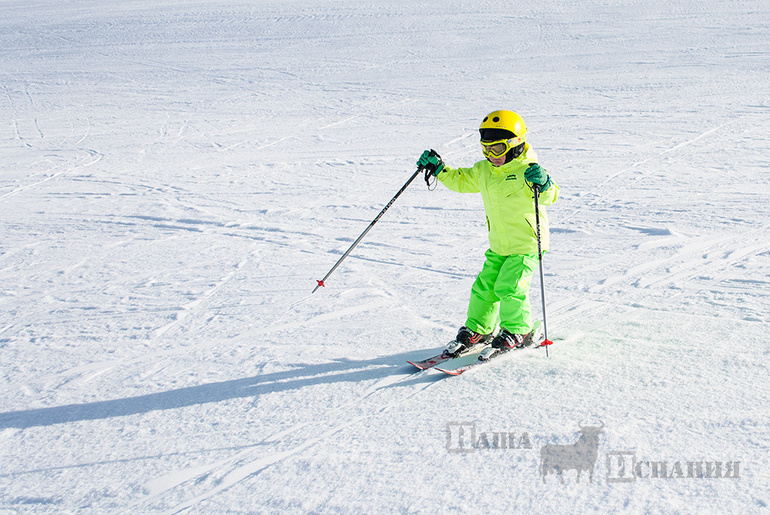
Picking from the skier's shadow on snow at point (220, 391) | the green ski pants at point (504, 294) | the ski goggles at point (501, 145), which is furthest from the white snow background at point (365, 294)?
the ski goggles at point (501, 145)

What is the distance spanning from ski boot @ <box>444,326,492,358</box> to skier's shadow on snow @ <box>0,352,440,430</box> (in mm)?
273

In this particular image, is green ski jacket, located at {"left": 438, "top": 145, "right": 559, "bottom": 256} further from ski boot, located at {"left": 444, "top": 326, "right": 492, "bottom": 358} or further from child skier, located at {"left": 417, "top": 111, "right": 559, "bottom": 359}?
ski boot, located at {"left": 444, "top": 326, "right": 492, "bottom": 358}

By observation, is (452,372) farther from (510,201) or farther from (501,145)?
(501,145)

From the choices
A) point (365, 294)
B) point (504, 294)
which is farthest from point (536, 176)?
point (365, 294)

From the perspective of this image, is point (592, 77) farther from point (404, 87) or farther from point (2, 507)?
point (2, 507)

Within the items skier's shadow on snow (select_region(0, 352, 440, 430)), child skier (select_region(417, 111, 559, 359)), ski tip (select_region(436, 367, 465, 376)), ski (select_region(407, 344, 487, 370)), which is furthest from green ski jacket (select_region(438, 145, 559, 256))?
skier's shadow on snow (select_region(0, 352, 440, 430))

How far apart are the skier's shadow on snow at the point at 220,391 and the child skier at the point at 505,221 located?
51 centimetres

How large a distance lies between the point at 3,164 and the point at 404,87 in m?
7.72

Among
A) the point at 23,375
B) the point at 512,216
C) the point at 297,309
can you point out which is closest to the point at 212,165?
the point at 297,309

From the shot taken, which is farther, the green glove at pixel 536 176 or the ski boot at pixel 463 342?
the ski boot at pixel 463 342

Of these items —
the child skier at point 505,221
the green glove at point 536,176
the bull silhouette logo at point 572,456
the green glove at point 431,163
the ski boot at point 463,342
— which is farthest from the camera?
the green glove at point 431,163

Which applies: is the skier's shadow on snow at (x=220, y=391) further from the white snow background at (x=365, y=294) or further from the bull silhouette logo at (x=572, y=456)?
the bull silhouette logo at (x=572, y=456)

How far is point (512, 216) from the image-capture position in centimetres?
384

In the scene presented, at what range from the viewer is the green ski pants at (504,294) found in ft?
12.6
